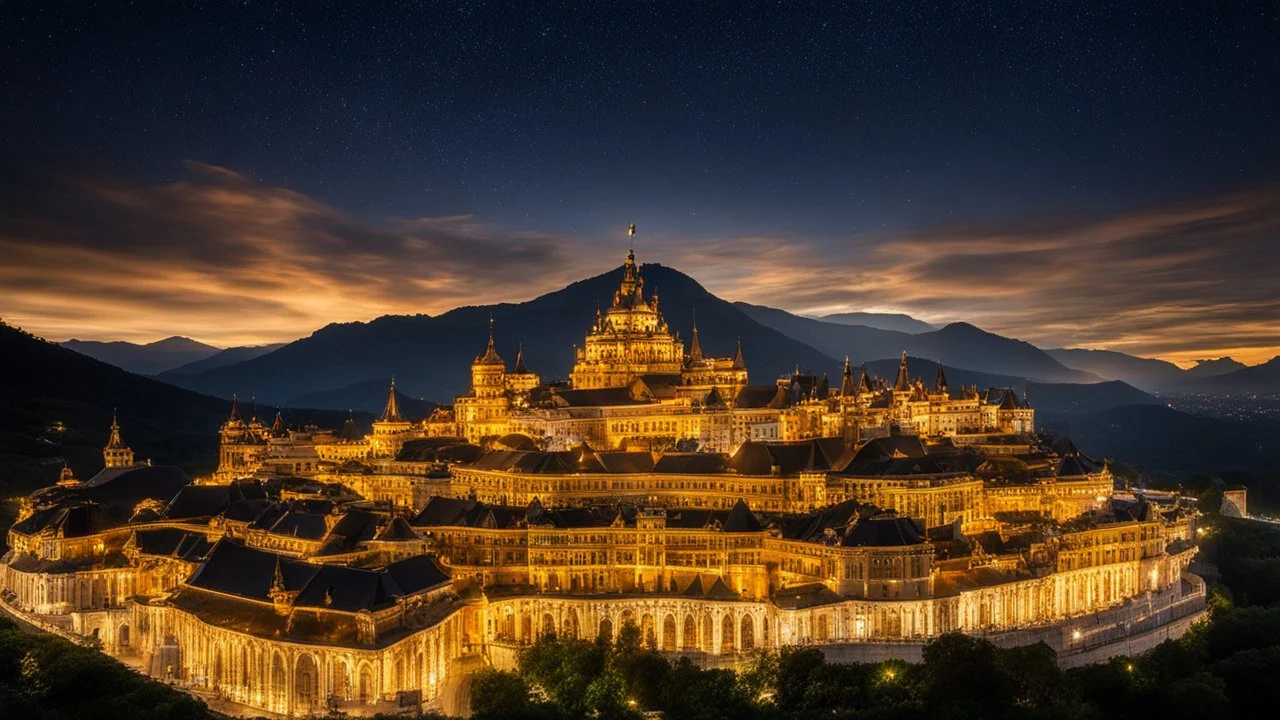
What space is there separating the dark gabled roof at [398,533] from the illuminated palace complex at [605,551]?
0.46 ft

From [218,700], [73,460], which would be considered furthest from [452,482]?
[73,460]

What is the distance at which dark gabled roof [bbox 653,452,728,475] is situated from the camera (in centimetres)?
9231

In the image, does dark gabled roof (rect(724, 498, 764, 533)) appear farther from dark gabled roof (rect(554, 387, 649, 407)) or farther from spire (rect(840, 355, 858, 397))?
dark gabled roof (rect(554, 387, 649, 407))

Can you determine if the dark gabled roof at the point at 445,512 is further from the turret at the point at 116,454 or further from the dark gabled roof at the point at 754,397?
the turret at the point at 116,454

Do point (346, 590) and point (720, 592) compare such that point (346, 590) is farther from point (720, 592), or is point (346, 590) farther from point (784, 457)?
point (784, 457)

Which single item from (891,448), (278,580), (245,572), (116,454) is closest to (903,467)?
(891,448)

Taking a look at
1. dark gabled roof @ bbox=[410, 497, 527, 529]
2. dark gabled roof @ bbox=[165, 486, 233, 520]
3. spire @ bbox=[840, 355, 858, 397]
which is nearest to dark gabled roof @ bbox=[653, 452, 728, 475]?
dark gabled roof @ bbox=[410, 497, 527, 529]

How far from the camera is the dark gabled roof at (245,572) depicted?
68000mm

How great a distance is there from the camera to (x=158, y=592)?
82.2 m

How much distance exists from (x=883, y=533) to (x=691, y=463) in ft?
73.2

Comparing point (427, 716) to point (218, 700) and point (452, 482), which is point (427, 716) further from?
point (452, 482)

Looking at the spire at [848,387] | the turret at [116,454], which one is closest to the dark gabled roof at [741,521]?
the spire at [848,387]

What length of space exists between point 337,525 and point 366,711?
22.0m

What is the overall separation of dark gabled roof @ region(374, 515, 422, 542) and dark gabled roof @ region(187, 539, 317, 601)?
835 cm
